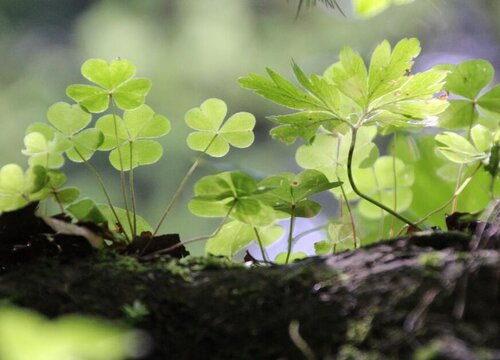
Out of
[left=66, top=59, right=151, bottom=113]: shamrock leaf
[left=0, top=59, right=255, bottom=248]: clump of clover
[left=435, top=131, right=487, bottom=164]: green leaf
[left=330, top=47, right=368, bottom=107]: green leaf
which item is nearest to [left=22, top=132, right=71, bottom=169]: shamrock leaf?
[left=0, top=59, right=255, bottom=248]: clump of clover

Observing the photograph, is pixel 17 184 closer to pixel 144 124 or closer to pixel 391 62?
pixel 144 124

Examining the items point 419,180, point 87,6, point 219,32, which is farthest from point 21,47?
point 419,180

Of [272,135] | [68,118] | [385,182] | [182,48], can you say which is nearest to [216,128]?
[272,135]

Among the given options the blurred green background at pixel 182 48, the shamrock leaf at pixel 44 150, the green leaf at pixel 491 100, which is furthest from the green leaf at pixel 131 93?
the blurred green background at pixel 182 48

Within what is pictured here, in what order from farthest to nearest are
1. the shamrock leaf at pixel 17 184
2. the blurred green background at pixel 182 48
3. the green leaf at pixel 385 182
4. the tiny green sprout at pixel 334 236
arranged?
the blurred green background at pixel 182 48 < the green leaf at pixel 385 182 < the tiny green sprout at pixel 334 236 < the shamrock leaf at pixel 17 184

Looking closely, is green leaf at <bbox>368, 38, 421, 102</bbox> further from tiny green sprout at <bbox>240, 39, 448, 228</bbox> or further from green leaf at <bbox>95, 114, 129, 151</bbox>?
green leaf at <bbox>95, 114, 129, 151</bbox>

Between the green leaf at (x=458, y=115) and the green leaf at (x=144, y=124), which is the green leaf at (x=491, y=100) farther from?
the green leaf at (x=144, y=124)

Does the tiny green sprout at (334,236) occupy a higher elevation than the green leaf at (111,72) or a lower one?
lower

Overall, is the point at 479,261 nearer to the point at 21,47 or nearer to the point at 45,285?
the point at 45,285

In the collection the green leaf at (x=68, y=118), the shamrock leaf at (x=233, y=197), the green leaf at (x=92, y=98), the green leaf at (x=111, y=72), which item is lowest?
the shamrock leaf at (x=233, y=197)
